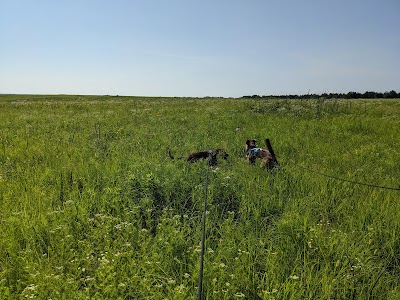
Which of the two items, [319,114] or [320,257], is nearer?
[320,257]

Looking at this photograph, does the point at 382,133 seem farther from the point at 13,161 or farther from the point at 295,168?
the point at 13,161

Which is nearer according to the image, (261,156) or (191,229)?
(191,229)

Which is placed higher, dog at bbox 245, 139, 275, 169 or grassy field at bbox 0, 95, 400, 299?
dog at bbox 245, 139, 275, 169

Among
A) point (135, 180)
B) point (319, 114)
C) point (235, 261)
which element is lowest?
point (235, 261)

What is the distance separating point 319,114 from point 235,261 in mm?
14409

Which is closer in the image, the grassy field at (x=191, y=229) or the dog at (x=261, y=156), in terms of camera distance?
the grassy field at (x=191, y=229)

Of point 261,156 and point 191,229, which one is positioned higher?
point 261,156

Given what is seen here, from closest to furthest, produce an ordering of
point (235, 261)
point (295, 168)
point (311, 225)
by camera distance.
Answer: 1. point (235, 261)
2. point (311, 225)
3. point (295, 168)

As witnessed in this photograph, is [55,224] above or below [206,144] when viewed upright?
below

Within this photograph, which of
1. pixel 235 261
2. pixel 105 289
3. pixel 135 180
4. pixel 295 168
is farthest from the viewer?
pixel 295 168

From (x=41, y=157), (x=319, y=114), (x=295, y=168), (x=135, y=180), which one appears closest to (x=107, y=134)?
(x=41, y=157)

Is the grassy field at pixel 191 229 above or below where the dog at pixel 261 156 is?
below

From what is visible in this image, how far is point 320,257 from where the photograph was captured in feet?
11.0

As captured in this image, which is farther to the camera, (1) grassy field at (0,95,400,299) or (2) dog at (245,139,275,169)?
(2) dog at (245,139,275,169)
